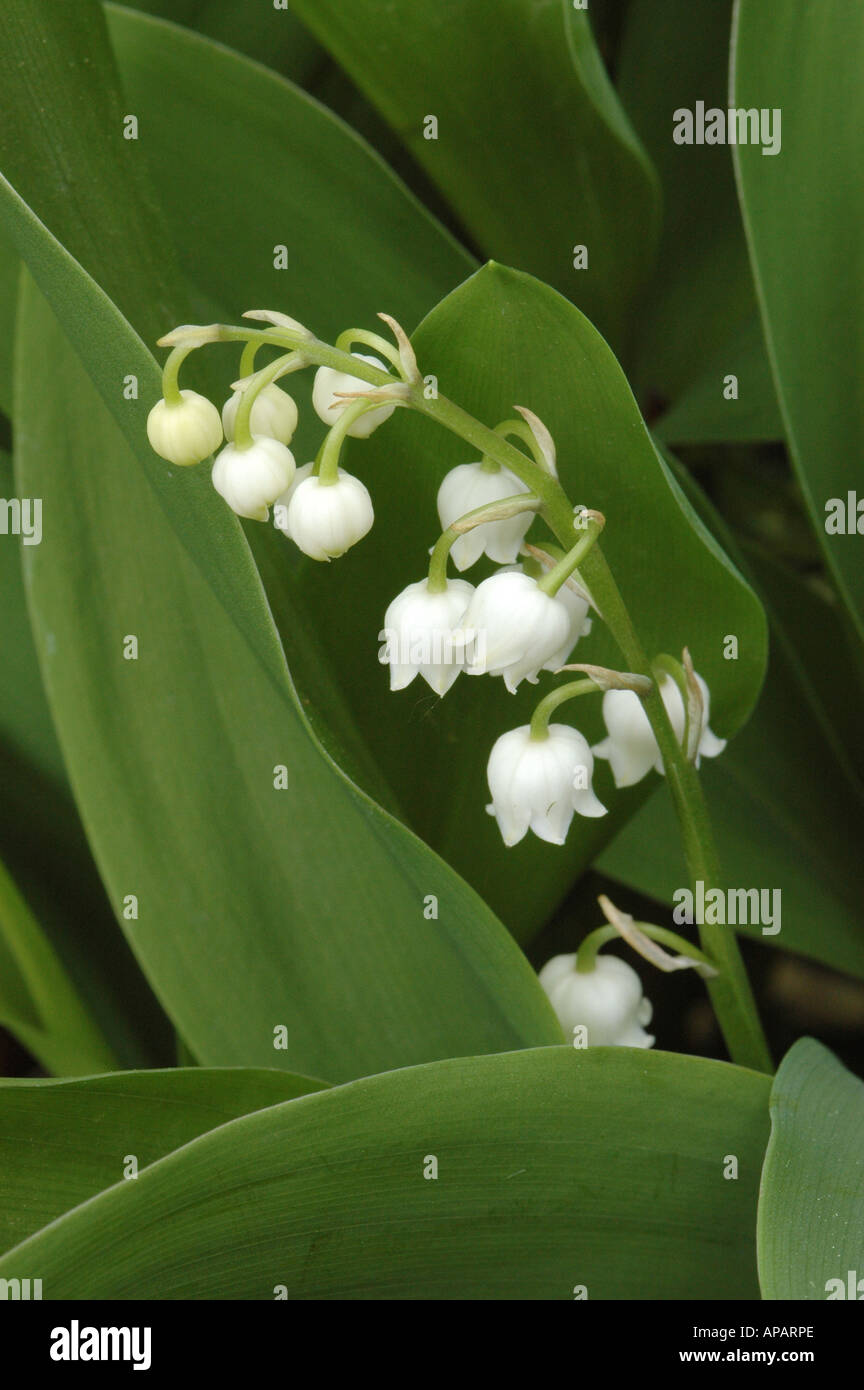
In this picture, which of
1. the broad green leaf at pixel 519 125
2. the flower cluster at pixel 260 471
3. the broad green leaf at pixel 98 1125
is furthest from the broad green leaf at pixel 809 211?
the broad green leaf at pixel 98 1125

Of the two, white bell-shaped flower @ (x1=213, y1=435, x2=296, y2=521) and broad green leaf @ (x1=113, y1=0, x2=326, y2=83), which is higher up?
broad green leaf @ (x1=113, y1=0, x2=326, y2=83)

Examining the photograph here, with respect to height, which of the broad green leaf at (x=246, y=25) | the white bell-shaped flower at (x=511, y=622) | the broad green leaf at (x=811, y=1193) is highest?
the broad green leaf at (x=246, y=25)

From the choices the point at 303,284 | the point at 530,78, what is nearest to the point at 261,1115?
the point at 303,284

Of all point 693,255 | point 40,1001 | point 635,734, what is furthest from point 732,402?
point 40,1001

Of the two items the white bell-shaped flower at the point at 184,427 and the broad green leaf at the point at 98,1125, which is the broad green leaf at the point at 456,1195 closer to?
the broad green leaf at the point at 98,1125

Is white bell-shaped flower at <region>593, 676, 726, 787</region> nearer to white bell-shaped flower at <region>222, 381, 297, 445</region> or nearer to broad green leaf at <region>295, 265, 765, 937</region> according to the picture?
broad green leaf at <region>295, 265, 765, 937</region>

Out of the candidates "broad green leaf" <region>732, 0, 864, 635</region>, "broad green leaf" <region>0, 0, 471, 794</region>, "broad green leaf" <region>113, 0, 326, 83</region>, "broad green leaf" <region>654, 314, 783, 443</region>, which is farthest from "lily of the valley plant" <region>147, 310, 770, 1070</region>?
"broad green leaf" <region>113, 0, 326, 83</region>
